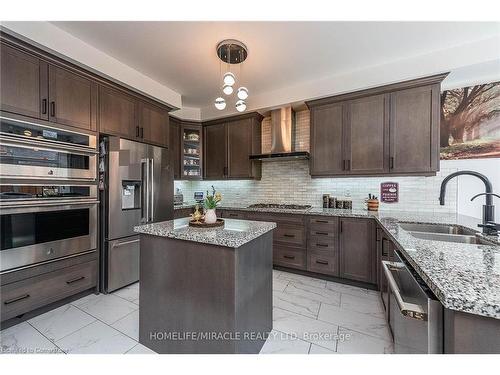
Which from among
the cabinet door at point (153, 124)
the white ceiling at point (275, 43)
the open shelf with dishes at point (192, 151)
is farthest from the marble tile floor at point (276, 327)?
the white ceiling at point (275, 43)

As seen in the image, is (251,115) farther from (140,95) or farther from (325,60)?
(140,95)

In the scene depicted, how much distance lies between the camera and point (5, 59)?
1.85m

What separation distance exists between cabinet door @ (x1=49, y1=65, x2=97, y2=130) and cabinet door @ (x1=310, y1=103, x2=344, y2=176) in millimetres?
2901

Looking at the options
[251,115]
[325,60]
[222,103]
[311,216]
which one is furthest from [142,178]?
[325,60]

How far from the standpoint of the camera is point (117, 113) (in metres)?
2.72

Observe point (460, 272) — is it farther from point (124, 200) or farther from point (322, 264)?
point (124, 200)

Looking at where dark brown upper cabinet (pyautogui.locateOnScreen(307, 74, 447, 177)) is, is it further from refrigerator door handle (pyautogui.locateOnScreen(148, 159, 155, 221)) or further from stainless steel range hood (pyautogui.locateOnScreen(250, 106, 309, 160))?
refrigerator door handle (pyautogui.locateOnScreen(148, 159, 155, 221))

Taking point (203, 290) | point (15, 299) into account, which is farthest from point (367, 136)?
point (15, 299)

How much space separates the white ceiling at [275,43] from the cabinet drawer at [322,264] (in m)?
2.55

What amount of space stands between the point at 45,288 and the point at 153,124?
2.30 m

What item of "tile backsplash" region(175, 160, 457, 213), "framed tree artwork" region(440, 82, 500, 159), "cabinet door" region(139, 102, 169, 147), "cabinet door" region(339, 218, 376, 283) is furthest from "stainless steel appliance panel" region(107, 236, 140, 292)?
"framed tree artwork" region(440, 82, 500, 159)

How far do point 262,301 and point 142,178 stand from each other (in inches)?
87.2

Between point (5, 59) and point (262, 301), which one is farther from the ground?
point (5, 59)

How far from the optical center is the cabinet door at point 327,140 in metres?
3.12
